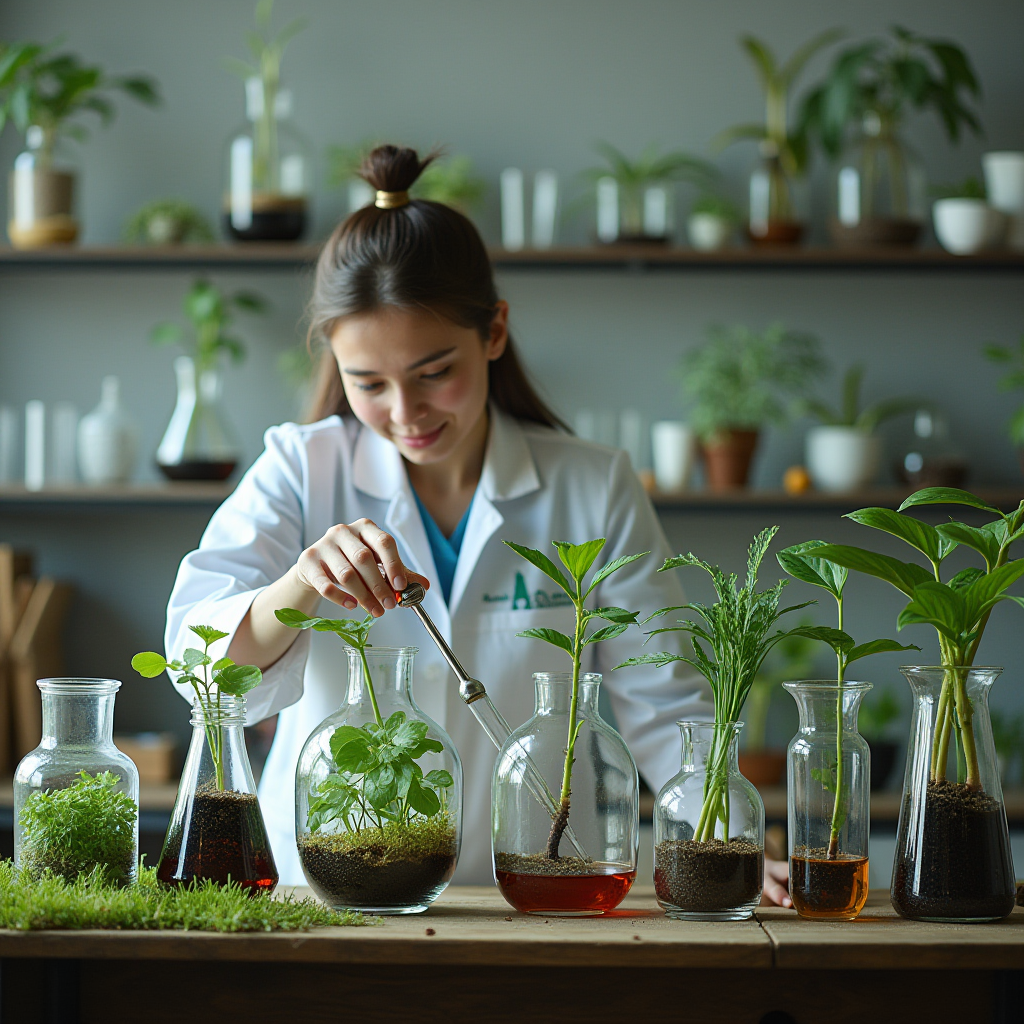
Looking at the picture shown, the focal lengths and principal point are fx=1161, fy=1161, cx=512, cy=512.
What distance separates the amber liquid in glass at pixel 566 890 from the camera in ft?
2.94

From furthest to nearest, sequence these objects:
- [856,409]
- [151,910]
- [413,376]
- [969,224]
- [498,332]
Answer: [856,409]
[969,224]
[498,332]
[413,376]
[151,910]

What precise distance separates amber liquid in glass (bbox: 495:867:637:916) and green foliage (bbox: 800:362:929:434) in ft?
6.52

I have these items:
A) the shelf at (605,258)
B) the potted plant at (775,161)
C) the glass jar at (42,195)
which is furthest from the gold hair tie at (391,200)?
the glass jar at (42,195)

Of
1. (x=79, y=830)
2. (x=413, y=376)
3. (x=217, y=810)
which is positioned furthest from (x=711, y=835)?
(x=413, y=376)

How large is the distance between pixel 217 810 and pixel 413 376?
1.96 ft

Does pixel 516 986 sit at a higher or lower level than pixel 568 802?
lower

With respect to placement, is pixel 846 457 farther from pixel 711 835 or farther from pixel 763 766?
pixel 711 835

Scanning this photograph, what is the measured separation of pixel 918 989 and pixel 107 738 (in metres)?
0.65

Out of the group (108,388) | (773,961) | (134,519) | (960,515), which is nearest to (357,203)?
(108,388)

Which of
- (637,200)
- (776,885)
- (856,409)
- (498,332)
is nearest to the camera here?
(776,885)

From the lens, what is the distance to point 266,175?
2781mm

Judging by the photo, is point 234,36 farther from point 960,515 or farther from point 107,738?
point 107,738

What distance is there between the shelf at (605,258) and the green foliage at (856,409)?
0.91ft

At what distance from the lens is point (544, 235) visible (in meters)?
2.81
